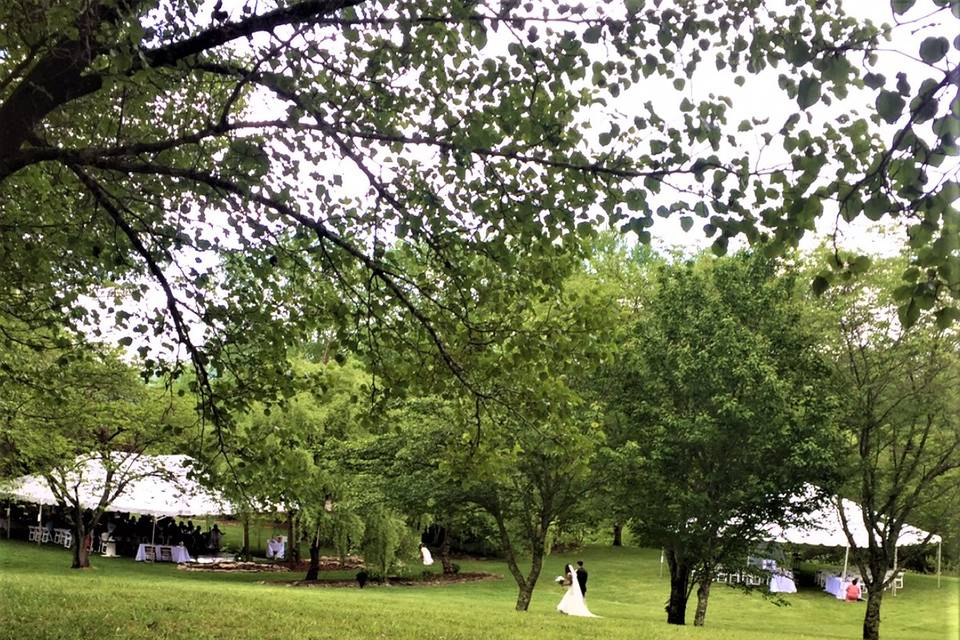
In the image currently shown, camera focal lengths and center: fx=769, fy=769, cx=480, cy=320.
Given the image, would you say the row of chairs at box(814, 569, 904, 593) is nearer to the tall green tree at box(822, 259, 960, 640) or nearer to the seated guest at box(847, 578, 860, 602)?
the seated guest at box(847, 578, 860, 602)

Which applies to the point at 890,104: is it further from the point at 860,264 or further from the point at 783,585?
the point at 783,585

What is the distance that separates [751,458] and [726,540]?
69.7 inches

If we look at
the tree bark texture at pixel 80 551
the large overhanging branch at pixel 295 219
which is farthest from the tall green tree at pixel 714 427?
the tree bark texture at pixel 80 551

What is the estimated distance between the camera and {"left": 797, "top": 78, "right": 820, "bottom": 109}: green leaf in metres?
3.43

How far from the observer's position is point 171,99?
8945mm

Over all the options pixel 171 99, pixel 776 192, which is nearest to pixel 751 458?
pixel 776 192

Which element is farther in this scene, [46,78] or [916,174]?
[46,78]

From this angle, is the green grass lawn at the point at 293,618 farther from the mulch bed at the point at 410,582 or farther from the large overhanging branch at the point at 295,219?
the large overhanging branch at the point at 295,219

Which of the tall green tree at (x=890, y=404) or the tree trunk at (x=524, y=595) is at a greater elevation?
the tall green tree at (x=890, y=404)

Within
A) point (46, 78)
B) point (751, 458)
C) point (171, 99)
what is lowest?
point (751, 458)

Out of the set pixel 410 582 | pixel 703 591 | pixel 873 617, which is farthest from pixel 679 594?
pixel 410 582

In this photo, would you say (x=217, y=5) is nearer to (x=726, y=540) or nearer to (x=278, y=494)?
(x=278, y=494)

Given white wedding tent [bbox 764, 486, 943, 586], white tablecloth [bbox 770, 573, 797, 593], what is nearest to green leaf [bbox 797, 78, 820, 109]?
white wedding tent [bbox 764, 486, 943, 586]

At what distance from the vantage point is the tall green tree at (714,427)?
14414mm
